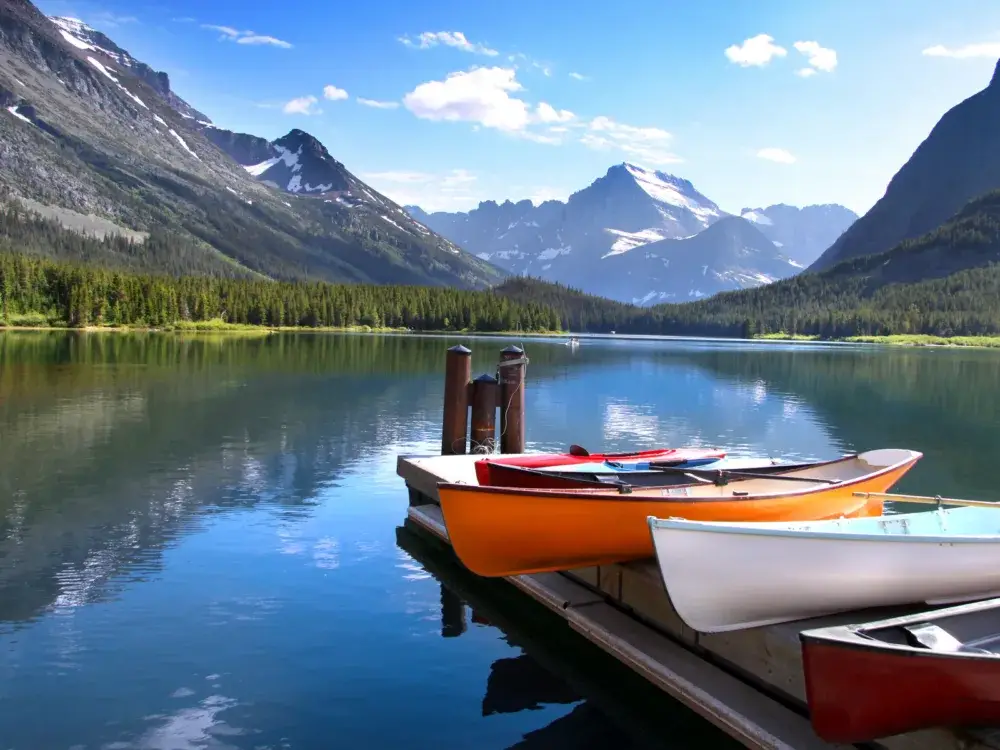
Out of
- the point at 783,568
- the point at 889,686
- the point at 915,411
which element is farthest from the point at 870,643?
the point at 915,411

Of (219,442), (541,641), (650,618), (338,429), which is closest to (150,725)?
(541,641)

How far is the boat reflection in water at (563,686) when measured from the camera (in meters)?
10.0

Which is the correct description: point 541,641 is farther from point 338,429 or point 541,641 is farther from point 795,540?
point 338,429

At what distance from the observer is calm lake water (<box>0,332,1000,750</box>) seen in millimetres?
10047

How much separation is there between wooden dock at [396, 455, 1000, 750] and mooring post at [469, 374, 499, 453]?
7.39m

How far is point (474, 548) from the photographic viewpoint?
12.6m

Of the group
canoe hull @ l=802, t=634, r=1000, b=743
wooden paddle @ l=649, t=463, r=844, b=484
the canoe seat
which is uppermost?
wooden paddle @ l=649, t=463, r=844, b=484

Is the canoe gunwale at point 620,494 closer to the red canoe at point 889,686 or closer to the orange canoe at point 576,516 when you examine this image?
the orange canoe at point 576,516

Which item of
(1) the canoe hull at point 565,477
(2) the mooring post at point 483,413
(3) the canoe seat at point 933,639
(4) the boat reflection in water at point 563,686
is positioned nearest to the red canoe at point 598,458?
(1) the canoe hull at point 565,477

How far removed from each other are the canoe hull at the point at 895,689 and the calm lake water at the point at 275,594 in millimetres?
2745

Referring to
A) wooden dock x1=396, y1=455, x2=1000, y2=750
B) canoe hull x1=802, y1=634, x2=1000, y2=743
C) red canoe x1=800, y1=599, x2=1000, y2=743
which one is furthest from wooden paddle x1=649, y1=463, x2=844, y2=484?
canoe hull x1=802, y1=634, x2=1000, y2=743

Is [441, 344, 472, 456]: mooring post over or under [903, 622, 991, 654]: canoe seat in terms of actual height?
over

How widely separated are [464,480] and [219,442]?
A: 1482cm

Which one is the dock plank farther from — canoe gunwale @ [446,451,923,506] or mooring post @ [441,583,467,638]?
mooring post @ [441,583,467,638]
